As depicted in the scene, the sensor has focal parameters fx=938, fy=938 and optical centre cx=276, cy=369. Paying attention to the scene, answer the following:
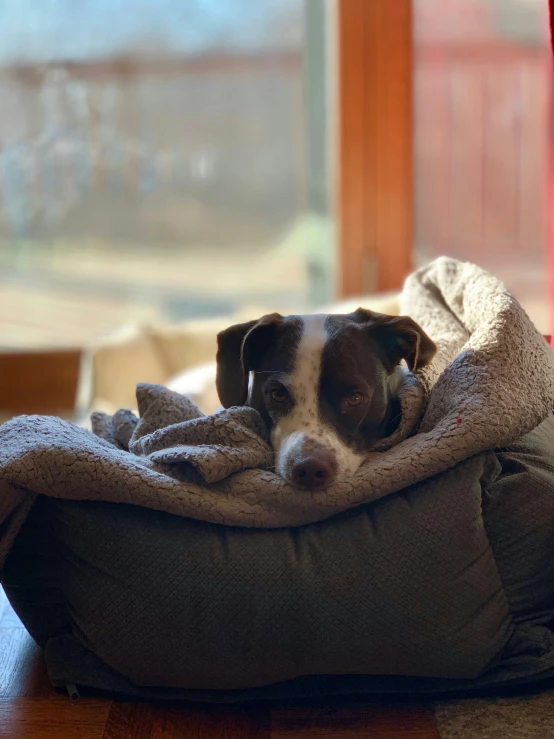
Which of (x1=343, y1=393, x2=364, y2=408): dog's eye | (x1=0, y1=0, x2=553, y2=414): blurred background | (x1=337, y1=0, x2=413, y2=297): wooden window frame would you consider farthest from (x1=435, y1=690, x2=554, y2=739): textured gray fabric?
(x1=337, y1=0, x2=413, y2=297): wooden window frame

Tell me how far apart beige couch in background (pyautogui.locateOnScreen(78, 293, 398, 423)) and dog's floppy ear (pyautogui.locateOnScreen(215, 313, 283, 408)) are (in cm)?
106

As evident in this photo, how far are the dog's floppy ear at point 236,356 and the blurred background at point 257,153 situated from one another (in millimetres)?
2235

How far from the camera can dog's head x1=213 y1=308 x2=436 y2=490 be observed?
5.76 ft

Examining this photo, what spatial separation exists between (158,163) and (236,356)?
2.43 metres

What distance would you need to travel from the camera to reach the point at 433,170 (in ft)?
13.1

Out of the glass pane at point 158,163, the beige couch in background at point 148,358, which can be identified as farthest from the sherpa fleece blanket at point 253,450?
the glass pane at point 158,163

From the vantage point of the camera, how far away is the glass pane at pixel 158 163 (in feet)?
13.1

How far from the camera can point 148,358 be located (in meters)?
3.37

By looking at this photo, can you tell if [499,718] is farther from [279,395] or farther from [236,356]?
[236,356]

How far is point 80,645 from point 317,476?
53 cm

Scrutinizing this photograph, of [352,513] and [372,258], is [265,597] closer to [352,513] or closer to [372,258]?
[352,513]

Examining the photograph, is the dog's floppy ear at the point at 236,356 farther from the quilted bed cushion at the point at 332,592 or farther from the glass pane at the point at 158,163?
the glass pane at the point at 158,163

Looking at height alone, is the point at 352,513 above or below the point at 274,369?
below

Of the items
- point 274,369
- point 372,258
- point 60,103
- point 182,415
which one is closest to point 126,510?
point 182,415
